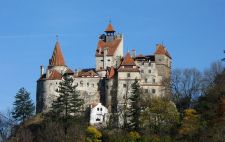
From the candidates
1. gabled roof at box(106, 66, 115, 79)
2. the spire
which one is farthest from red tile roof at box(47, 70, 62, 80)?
gabled roof at box(106, 66, 115, 79)

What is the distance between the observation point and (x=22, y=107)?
110125 mm

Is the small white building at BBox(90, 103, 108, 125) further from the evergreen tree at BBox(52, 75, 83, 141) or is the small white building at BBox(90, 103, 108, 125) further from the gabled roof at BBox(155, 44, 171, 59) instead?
the gabled roof at BBox(155, 44, 171, 59)

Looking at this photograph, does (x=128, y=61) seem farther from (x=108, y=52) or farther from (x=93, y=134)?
(x=93, y=134)

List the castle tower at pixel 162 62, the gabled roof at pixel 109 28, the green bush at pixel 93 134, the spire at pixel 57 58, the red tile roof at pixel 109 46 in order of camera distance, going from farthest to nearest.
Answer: the gabled roof at pixel 109 28, the spire at pixel 57 58, the red tile roof at pixel 109 46, the castle tower at pixel 162 62, the green bush at pixel 93 134

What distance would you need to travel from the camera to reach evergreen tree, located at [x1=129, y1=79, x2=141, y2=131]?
96938 mm

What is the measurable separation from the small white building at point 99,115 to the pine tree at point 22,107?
9088 mm

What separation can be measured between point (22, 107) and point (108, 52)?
14.0 m

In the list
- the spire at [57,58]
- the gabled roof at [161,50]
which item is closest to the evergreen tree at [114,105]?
the gabled roof at [161,50]

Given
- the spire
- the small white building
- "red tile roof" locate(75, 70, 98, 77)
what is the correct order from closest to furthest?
the small white building < "red tile roof" locate(75, 70, 98, 77) < the spire

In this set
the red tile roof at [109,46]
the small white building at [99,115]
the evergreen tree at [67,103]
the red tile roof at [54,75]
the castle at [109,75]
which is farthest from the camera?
the red tile roof at [109,46]

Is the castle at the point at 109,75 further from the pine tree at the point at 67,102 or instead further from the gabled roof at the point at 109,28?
the pine tree at the point at 67,102

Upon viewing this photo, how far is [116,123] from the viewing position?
102 meters

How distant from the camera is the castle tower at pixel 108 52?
113375mm

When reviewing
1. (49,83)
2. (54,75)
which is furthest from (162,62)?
(49,83)
